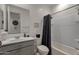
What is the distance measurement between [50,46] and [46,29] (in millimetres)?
365

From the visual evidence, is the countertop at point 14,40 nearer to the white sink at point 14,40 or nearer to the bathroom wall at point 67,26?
the white sink at point 14,40

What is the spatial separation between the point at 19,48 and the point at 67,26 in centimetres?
111

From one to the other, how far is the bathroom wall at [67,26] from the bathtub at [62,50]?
75 mm

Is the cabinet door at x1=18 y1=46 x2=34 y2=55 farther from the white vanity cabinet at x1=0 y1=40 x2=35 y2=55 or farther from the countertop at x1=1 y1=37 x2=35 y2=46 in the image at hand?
the countertop at x1=1 y1=37 x2=35 y2=46

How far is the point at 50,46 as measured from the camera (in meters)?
1.71

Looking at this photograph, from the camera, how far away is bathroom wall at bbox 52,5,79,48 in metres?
1.73

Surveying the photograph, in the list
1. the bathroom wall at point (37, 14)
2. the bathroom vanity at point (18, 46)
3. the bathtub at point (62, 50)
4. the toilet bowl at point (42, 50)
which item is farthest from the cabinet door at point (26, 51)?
the bathtub at point (62, 50)

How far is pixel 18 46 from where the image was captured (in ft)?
5.14

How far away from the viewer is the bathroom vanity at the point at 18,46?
1.44 metres

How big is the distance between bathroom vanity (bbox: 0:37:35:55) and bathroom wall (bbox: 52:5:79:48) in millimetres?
508

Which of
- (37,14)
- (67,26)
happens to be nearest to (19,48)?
(37,14)

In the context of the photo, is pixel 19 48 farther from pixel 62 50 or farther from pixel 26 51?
pixel 62 50
